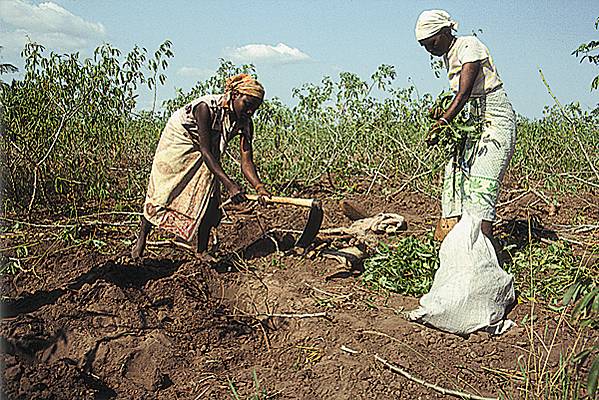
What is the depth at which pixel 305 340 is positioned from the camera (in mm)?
3008

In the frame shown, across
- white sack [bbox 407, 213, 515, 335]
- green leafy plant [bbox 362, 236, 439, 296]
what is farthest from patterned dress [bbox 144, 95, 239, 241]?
A: white sack [bbox 407, 213, 515, 335]

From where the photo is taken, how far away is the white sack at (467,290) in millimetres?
3014

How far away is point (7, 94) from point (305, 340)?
3495 millimetres

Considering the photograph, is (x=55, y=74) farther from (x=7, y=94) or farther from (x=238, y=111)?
(x=238, y=111)

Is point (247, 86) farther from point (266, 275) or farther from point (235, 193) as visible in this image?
point (266, 275)

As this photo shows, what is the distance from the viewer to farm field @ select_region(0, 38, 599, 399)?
2.62 metres

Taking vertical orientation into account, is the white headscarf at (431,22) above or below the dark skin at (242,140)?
above

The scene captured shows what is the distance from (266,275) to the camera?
3.87 meters

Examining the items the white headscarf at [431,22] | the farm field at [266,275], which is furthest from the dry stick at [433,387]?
the white headscarf at [431,22]

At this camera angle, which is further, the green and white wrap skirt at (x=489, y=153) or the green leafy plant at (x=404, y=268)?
the green and white wrap skirt at (x=489, y=153)

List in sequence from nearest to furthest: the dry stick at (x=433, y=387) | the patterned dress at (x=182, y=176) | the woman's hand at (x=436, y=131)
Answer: the dry stick at (x=433, y=387) → the patterned dress at (x=182, y=176) → the woman's hand at (x=436, y=131)

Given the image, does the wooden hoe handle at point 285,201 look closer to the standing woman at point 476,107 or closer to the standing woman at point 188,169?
the standing woman at point 188,169

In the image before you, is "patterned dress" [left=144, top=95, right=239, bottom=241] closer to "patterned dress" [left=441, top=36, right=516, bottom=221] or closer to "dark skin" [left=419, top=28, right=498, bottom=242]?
"dark skin" [left=419, top=28, right=498, bottom=242]

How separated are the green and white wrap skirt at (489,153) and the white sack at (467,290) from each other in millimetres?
617
